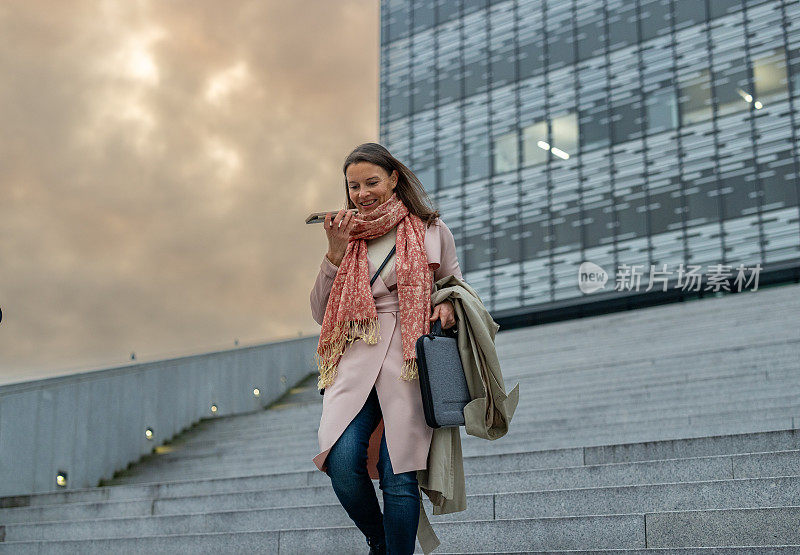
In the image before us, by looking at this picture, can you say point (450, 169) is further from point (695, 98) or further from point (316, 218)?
point (316, 218)

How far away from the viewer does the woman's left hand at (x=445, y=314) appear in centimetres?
338

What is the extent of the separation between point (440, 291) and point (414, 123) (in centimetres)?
3005

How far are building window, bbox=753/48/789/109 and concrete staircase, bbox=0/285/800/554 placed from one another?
15731 millimetres

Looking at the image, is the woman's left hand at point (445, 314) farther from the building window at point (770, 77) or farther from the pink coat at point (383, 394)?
the building window at point (770, 77)

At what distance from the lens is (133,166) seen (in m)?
16.0

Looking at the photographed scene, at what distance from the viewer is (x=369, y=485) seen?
3299 millimetres

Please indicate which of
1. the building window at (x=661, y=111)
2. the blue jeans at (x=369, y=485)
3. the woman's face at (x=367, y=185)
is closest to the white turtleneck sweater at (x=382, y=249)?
the woman's face at (x=367, y=185)

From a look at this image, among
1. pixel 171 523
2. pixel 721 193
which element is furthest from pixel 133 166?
pixel 721 193

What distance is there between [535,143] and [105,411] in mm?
22370

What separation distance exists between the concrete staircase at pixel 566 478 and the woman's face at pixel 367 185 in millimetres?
1753

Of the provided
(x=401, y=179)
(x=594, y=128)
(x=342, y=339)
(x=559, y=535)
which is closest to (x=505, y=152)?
(x=594, y=128)

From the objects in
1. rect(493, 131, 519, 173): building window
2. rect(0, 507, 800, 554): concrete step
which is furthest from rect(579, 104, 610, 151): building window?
rect(0, 507, 800, 554): concrete step

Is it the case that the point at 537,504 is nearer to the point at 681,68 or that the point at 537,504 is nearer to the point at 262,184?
the point at 262,184

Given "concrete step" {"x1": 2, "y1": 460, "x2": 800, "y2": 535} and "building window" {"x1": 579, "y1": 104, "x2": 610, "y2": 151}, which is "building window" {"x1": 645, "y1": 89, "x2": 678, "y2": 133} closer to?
"building window" {"x1": 579, "y1": 104, "x2": 610, "y2": 151}
